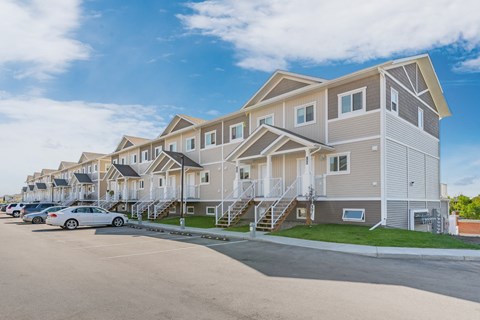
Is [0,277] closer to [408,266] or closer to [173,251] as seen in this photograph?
[173,251]

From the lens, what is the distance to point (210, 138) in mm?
29406

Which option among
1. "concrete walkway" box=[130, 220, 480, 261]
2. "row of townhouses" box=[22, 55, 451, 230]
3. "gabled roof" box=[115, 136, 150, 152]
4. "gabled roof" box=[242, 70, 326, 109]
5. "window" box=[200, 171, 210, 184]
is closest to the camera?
"concrete walkway" box=[130, 220, 480, 261]

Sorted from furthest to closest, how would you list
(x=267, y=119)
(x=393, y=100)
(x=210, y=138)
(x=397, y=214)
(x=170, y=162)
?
(x=170, y=162), (x=210, y=138), (x=267, y=119), (x=393, y=100), (x=397, y=214)

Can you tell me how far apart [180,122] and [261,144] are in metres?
14.5

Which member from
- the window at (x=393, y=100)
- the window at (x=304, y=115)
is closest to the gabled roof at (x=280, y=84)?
the window at (x=304, y=115)

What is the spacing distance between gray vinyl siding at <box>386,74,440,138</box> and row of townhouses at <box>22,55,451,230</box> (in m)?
0.06

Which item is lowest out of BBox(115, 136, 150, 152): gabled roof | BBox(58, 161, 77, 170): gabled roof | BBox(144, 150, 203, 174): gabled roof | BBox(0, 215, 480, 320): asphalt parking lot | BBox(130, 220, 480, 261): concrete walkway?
BBox(130, 220, 480, 261): concrete walkway

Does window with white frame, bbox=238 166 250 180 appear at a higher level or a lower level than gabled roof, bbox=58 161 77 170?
lower

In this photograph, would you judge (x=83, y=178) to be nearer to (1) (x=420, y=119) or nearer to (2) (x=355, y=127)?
(2) (x=355, y=127)

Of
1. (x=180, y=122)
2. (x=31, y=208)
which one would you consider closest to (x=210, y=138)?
(x=180, y=122)

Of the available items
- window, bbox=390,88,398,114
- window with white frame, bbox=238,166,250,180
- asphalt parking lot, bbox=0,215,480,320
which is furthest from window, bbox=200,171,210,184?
asphalt parking lot, bbox=0,215,480,320

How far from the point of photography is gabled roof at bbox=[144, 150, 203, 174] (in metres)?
29.8

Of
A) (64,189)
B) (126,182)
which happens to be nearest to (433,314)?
(126,182)

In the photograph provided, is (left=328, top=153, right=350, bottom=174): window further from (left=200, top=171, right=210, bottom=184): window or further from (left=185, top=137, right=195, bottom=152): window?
(left=185, top=137, right=195, bottom=152): window
